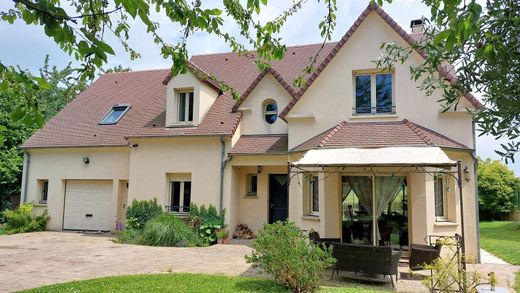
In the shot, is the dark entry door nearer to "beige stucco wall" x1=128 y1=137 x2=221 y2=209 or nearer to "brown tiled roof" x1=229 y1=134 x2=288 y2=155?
"brown tiled roof" x1=229 y1=134 x2=288 y2=155

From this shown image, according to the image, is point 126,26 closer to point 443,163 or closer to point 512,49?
point 512,49

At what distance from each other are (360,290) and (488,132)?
8.76m

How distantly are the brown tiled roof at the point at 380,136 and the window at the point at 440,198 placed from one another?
201 cm

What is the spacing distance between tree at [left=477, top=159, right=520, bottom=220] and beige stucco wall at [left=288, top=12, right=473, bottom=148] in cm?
2461

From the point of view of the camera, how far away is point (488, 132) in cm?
462

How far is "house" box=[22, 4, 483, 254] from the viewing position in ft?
59.3

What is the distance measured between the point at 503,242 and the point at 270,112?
16877 millimetres

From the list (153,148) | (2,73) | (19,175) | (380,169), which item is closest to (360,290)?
(380,169)

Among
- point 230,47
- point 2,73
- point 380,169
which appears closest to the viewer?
point 2,73

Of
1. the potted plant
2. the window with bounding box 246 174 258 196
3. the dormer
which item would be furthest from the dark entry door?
the dormer

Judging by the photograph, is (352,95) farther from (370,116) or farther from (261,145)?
(261,145)

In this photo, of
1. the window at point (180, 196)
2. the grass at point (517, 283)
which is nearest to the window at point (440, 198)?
the grass at point (517, 283)

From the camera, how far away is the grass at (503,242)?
19405 millimetres

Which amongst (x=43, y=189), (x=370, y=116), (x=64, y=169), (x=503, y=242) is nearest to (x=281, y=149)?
(x=370, y=116)
